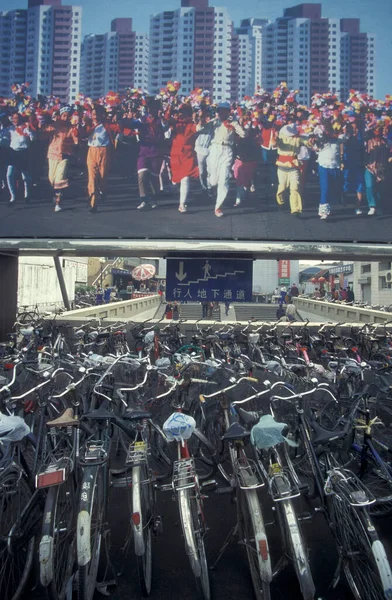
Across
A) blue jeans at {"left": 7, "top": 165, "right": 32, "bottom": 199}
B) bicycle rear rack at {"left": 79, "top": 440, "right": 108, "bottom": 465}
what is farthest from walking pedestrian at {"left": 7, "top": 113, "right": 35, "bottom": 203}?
bicycle rear rack at {"left": 79, "top": 440, "right": 108, "bottom": 465}

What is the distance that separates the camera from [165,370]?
17.8 ft

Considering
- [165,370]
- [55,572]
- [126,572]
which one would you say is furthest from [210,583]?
[165,370]

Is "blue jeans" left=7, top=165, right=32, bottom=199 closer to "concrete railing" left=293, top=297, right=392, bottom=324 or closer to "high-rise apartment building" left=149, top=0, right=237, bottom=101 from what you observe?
"high-rise apartment building" left=149, top=0, right=237, bottom=101

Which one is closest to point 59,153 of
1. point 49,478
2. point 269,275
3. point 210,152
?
point 210,152

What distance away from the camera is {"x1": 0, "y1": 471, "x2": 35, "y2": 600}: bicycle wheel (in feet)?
8.63

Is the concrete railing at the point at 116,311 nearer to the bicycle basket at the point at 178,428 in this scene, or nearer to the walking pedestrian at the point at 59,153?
the walking pedestrian at the point at 59,153

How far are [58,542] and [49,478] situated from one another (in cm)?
46

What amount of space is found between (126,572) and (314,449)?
5.55 ft

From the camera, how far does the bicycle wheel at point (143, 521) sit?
8.51 feet

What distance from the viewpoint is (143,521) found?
9.05 feet

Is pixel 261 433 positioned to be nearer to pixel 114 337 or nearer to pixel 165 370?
pixel 165 370

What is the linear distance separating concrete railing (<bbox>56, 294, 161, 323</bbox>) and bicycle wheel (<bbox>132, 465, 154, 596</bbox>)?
8793 millimetres

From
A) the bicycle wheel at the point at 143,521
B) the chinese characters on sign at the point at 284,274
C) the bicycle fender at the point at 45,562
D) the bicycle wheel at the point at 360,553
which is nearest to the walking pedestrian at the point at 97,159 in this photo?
the bicycle wheel at the point at 143,521

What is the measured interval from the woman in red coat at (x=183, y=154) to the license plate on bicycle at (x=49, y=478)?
23.7ft
